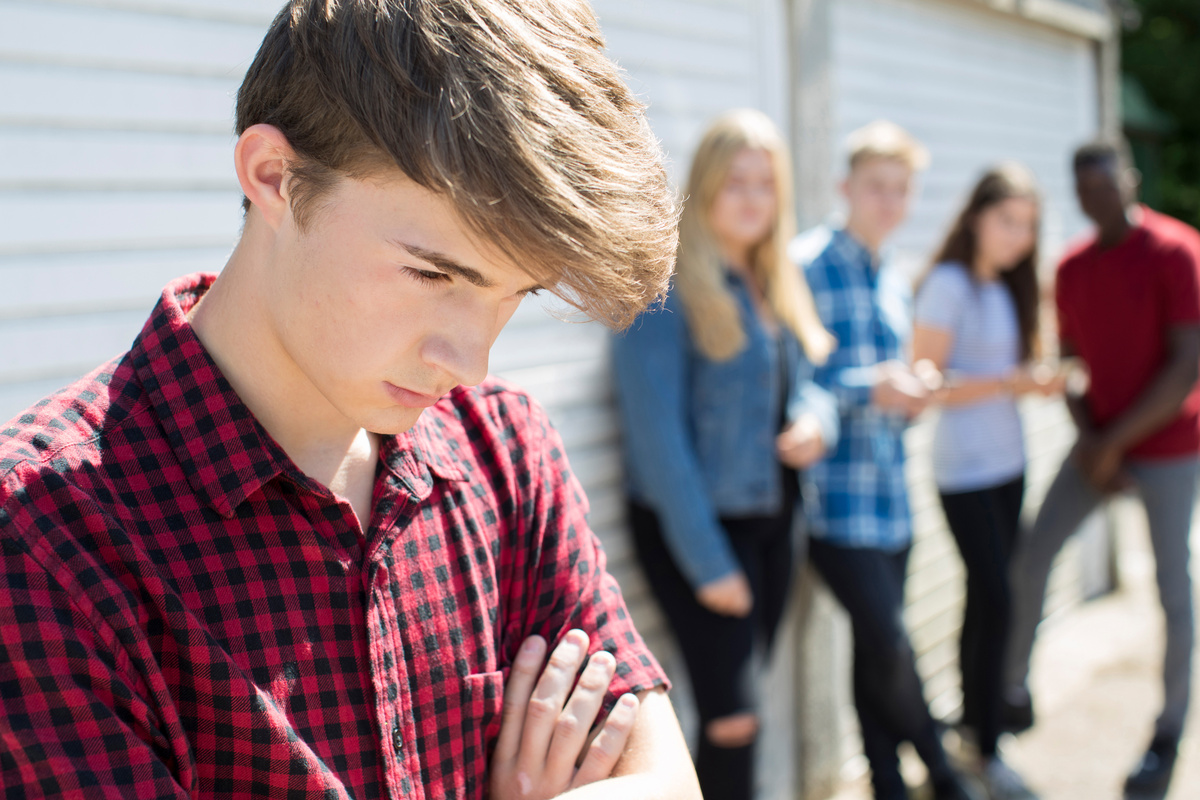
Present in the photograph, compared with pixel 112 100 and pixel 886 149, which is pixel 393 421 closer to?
pixel 112 100

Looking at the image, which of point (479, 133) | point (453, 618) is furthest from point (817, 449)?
point (479, 133)

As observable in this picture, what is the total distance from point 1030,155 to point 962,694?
11.7 feet

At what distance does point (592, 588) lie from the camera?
134 cm

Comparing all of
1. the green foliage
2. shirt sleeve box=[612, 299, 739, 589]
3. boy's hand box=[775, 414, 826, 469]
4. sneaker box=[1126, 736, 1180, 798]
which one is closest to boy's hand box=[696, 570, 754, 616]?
shirt sleeve box=[612, 299, 739, 589]

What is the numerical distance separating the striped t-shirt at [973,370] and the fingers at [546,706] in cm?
294

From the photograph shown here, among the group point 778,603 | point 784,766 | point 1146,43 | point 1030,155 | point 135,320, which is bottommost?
point 784,766

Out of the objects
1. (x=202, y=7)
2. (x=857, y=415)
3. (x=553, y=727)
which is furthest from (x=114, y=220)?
(x=857, y=415)

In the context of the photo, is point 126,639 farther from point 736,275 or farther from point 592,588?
point 736,275

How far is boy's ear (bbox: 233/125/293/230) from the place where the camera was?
1037 millimetres

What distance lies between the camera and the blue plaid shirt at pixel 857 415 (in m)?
3.30

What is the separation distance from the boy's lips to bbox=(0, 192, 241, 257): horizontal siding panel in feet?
4.25

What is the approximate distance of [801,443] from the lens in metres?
3.01

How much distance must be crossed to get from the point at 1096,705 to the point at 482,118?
16.2ft

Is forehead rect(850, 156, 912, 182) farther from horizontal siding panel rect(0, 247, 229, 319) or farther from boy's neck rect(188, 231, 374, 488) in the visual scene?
boy's neck rect(188, 231, 374, 488)
